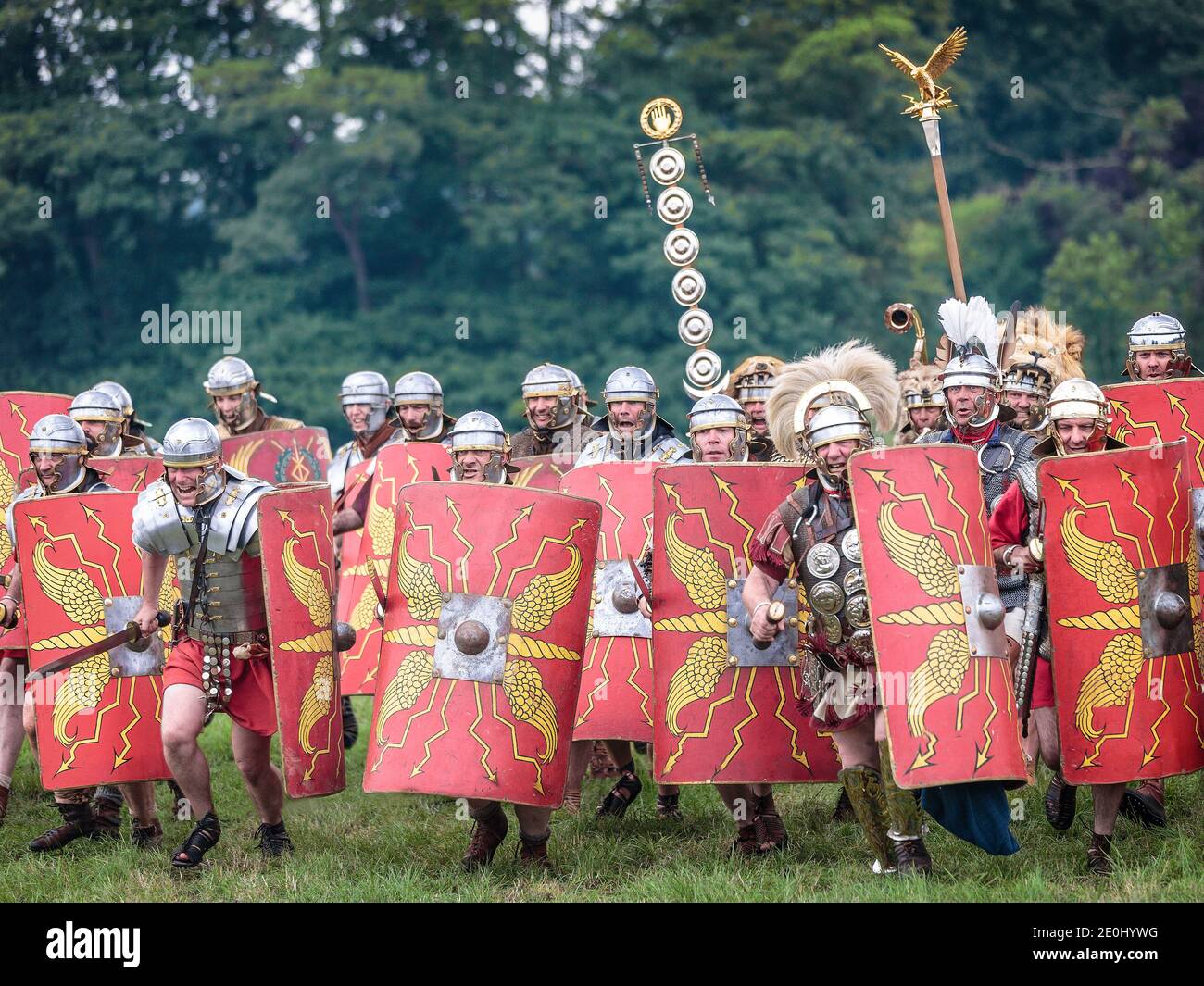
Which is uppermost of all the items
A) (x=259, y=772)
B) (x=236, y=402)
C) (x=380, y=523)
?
(x=236, y=402)

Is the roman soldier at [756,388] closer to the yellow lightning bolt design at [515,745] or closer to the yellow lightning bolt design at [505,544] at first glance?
the yellow lightning bolt design at [505,544]

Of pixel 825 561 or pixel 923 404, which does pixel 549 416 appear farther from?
pixel 825 561

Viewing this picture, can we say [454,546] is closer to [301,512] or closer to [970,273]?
[301,512]

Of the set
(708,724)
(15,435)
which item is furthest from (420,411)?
(708,724)

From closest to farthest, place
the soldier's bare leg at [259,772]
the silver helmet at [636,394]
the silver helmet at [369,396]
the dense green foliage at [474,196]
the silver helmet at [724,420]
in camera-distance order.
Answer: the soldier's bare leg at [259,772] < the silver helmet at [724,420] < the silver helmet at [636,394] < the silver helmet at [369,396] < the dense green foliage at [474,196]

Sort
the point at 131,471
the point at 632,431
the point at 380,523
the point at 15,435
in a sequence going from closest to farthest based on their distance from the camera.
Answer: the point at 131,471 < the point at 632,431 < the point at 15,435 < the point at 380,523

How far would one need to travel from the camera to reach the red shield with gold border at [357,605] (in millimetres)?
8367

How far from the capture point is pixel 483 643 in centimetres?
625

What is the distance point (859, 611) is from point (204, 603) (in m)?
2.34

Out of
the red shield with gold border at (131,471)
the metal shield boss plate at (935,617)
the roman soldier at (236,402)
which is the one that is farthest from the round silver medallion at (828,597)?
the roman soldier at (236,402)

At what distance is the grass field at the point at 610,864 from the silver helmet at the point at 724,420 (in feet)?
4.83

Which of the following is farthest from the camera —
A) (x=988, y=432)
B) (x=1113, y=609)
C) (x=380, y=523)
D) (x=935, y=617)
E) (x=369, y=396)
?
(x=369, y=396)

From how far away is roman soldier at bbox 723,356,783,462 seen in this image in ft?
28.5

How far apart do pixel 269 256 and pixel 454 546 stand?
724 inches
